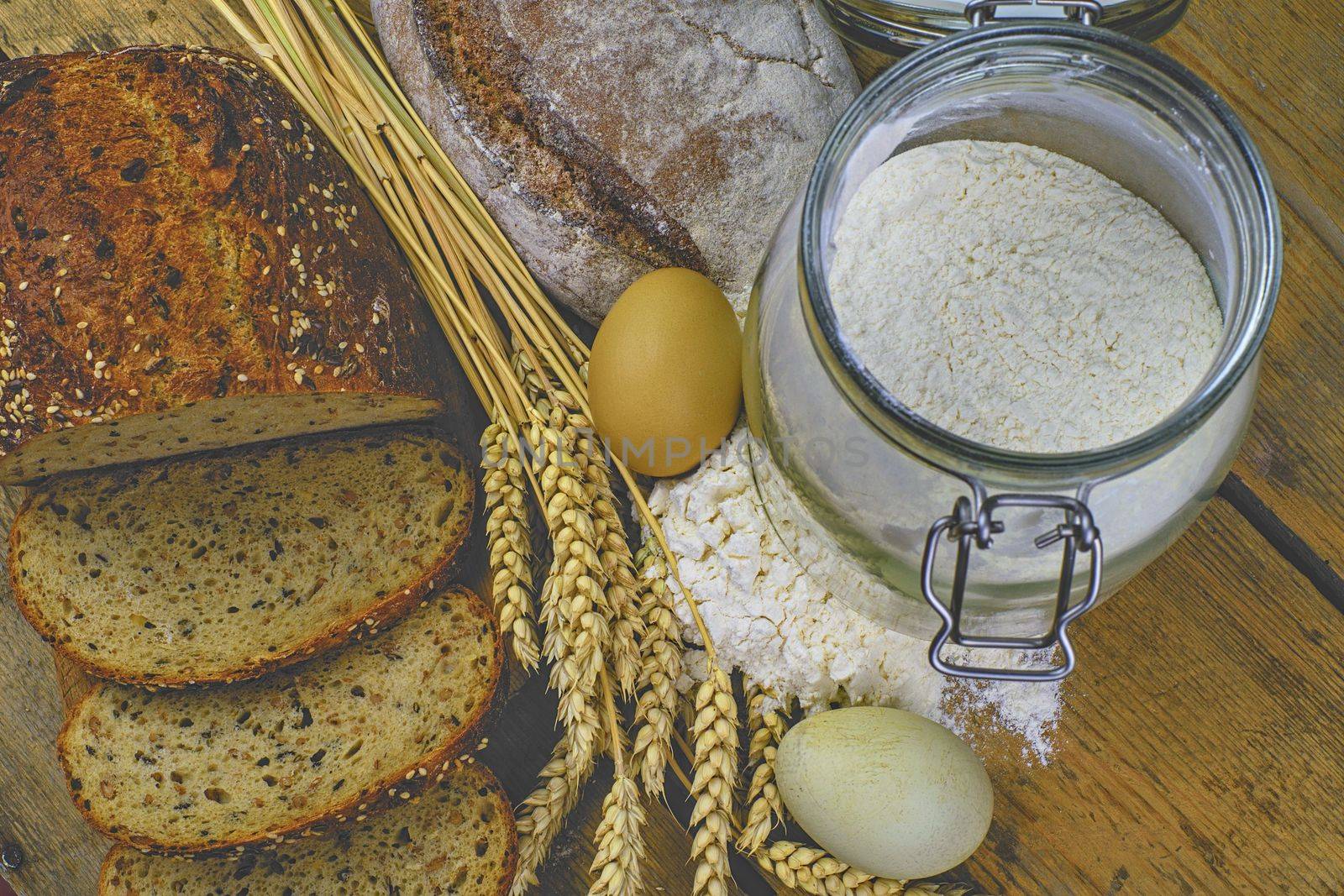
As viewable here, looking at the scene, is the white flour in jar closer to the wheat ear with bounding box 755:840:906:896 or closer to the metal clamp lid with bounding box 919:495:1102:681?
the metal clamp lid with bounding box 919:495:1102:681

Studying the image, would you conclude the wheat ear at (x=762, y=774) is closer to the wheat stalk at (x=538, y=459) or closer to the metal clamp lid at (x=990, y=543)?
the wheat stalk at (x=538, y=459)

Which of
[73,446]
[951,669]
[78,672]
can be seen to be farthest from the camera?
[78,672]

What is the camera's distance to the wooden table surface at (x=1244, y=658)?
3.58ft

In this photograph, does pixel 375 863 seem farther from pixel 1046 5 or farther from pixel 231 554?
pixel 1046 5

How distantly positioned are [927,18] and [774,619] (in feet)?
2.21

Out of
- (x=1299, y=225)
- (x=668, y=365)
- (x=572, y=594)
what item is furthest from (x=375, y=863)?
(x=1299, y=225)

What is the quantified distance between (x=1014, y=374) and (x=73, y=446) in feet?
3.22

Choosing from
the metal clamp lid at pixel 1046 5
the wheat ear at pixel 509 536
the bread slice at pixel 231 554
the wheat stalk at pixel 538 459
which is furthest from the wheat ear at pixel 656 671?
the metal clamp lid at pixel 1046 5

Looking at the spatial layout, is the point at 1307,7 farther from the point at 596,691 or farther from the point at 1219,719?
the point at 596,691

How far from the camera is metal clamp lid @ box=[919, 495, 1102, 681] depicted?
0.61 m

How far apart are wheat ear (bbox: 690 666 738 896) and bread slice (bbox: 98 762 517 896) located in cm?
24

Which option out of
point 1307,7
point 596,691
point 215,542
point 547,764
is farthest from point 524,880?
point 1307,7

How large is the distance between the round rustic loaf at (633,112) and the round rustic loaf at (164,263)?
0.20 metres

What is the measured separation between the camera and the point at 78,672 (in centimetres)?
115
